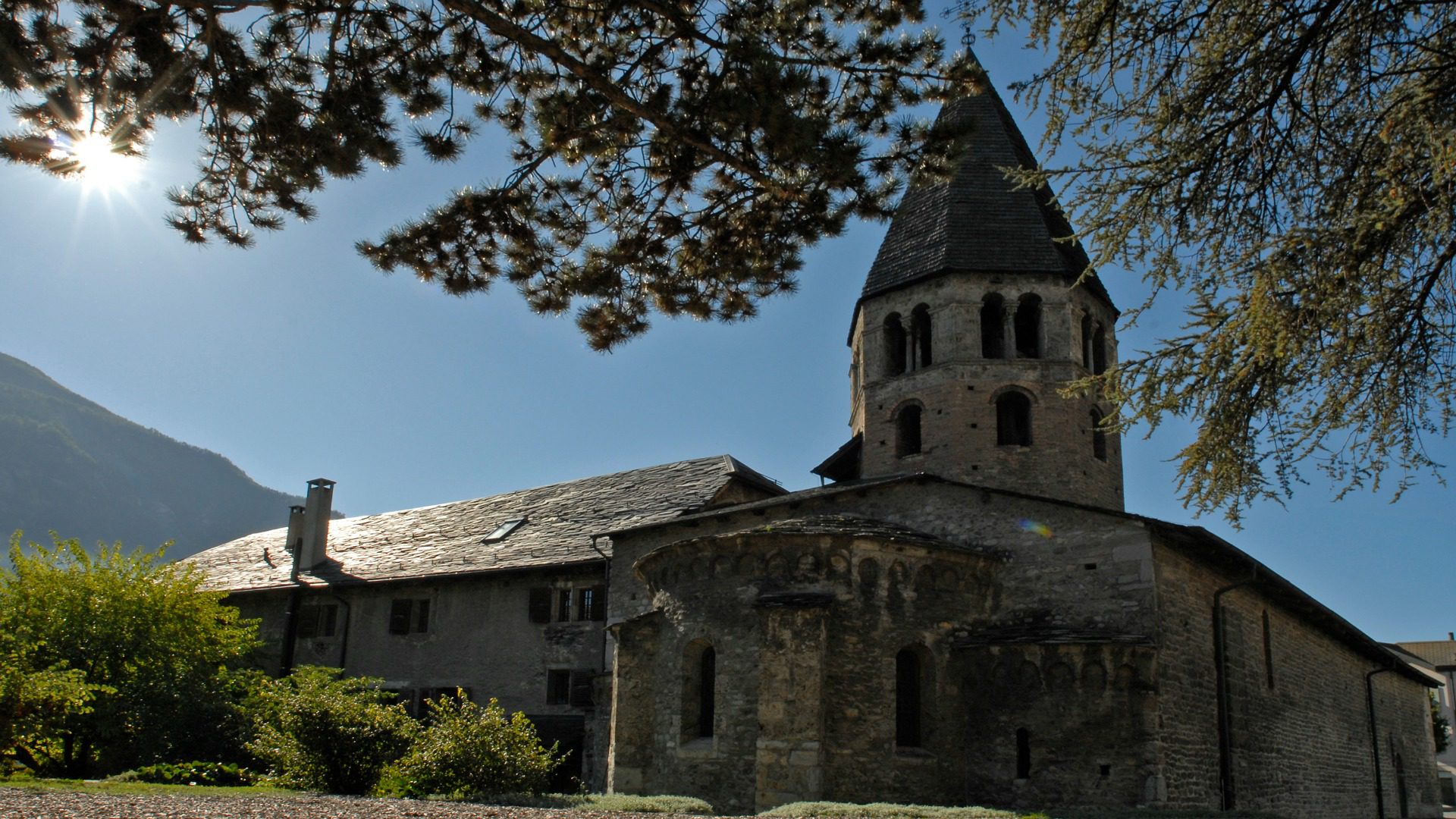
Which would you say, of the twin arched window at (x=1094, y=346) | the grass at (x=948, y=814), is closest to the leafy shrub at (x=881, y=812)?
the grass at (x=948, y=814)

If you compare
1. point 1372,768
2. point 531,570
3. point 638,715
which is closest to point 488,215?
point 638,715

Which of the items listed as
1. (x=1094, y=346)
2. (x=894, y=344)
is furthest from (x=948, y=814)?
(x=1094, y=346)

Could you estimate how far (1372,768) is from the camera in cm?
2491

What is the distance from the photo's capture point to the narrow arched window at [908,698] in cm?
1492

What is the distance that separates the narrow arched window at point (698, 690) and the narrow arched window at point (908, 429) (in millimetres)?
7011

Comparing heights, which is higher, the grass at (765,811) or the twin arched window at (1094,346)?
the twin arched window at (1094,346)

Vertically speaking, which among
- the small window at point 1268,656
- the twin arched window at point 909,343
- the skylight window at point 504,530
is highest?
the twin arched window at point 909,343

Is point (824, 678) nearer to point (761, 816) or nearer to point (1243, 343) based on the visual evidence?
point (761, 816)

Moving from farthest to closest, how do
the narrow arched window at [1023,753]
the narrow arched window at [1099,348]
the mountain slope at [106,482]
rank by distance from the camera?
the mountain slope at [106,482]
the narrow arched window at [1099,348]
the narrow arched window at [1023,753]

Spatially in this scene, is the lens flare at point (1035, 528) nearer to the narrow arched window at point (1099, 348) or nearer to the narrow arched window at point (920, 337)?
the narrow arched window at point (920, 337)

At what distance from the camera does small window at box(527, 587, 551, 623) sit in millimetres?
22297

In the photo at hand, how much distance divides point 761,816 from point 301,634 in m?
18.6

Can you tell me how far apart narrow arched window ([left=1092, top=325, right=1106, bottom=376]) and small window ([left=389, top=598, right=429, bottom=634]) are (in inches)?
620

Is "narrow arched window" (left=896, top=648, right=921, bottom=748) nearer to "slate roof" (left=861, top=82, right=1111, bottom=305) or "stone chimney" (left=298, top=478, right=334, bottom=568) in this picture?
"slate roof" (left=861, top=82, right=1111, bottom=305)
